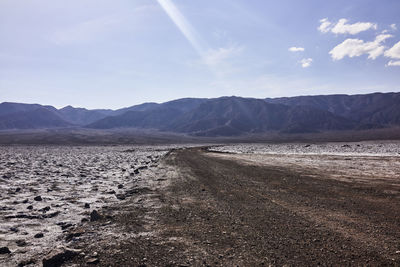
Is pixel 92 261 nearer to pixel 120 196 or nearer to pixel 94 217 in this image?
pixel 94 217

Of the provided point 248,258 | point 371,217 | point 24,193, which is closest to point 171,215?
point 248,258

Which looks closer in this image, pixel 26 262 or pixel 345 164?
pixel 26 262

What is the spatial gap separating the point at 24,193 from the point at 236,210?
9257 millimetres

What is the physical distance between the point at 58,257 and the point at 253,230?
171 inches

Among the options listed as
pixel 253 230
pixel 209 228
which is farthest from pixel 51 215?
pixel 253 230

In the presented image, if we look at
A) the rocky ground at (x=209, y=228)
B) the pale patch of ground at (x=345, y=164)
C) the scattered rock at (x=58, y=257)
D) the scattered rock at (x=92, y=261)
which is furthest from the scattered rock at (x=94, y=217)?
the pale patch of ground at (x=345, y=164)

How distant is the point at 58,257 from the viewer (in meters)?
4.69

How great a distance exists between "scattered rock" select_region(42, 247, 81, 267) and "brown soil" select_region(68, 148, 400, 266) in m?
0.19

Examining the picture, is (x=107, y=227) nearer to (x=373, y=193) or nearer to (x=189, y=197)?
(x=189, y=197)

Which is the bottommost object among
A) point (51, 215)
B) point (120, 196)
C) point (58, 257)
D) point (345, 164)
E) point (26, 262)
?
point (345, 164)

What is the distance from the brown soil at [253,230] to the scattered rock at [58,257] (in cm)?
19

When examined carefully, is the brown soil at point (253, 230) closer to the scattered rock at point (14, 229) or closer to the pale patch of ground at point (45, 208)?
the pale patch of ground at point (45, 208)

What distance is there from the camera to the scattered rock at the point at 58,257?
456cm

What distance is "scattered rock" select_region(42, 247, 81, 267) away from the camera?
15.0 feet
